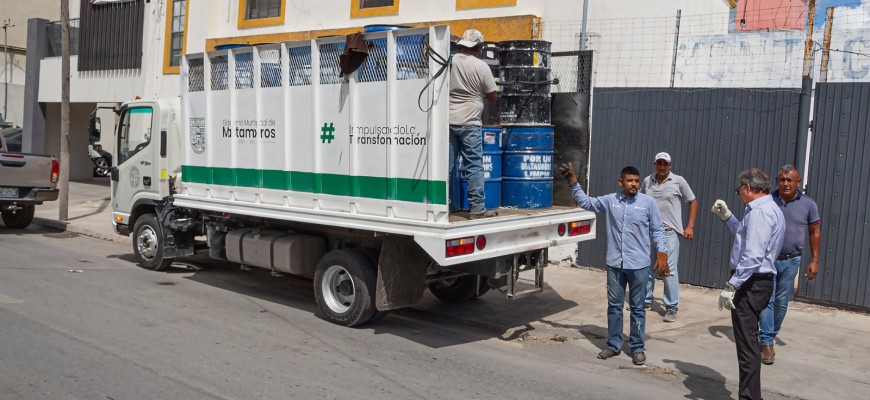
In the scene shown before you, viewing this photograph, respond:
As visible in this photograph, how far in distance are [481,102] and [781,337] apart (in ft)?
12.4

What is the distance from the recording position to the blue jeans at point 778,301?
21.0 ft

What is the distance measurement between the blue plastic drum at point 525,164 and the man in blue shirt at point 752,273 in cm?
256

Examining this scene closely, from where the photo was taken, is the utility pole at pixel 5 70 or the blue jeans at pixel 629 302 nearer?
the blue jeans at pixel 629 302

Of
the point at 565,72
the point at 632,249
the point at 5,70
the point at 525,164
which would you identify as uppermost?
the point at 5,70

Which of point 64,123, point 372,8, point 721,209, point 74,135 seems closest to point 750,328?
point 721,209

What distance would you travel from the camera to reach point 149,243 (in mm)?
10250

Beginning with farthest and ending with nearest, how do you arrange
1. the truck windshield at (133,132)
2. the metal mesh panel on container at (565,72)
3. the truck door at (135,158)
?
1. the truck windshield at (133,132)
2. the truck door at (135,158)
3. the metal mesh panel on container at (565,72)

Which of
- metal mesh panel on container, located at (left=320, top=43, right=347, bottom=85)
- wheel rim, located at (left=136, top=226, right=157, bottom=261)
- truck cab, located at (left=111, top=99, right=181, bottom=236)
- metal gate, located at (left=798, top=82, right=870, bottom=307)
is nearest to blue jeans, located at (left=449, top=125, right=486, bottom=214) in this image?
metal mesh panel on container, located at (left=320, top=43, right=347, bottom=85)

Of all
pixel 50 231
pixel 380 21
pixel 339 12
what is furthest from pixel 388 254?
pixel 50 231

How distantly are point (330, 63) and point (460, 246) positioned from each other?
2361 millimetres

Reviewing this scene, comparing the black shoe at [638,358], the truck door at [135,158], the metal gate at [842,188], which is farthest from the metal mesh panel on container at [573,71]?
the truck door at [135,158]

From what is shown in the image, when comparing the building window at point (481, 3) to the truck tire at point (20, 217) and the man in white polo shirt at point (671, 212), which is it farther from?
the truck tire at point (20, 217)

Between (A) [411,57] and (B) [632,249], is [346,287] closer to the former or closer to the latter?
(A) [411,57]

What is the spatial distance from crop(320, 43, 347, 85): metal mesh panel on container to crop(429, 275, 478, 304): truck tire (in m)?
2.53
